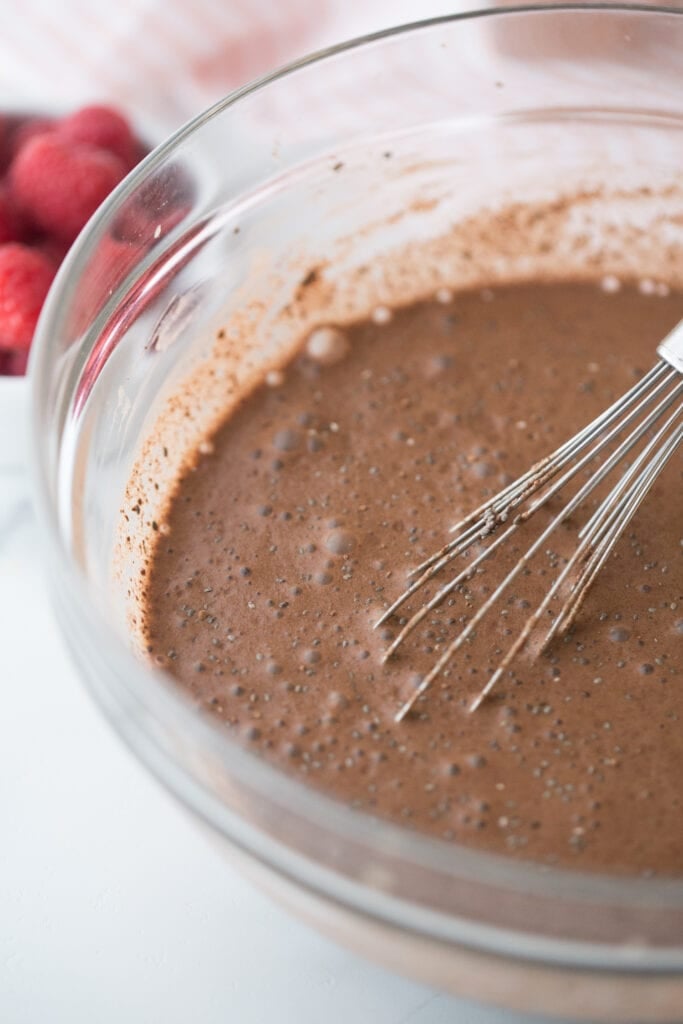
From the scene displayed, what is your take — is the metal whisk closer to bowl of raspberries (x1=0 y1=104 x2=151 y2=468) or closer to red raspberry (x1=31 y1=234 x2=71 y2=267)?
bowl of raspberries (x1=0 y1=104 x2=151 y2=468)

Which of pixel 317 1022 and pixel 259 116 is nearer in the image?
pixel 317 1022

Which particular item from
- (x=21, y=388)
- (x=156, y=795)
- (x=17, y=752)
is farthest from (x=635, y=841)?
(x=21, y=388)

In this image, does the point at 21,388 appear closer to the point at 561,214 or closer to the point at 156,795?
the point at 156,795

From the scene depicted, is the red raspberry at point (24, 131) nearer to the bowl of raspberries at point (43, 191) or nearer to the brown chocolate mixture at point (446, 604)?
the bowl of raspberries at point (43, 191)

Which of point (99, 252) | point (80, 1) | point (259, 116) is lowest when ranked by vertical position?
point (99, 252)

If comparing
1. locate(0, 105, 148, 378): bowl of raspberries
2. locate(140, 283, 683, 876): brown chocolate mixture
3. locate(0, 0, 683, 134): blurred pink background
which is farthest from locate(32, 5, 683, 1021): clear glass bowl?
locate(0, 0, 683, 134): blurred pink background

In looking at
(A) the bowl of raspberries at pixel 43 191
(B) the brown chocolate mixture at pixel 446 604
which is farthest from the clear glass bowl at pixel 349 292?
(A) the bowl of raspberries at pixel 43 191

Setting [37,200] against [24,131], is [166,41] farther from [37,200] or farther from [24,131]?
[37,200]
